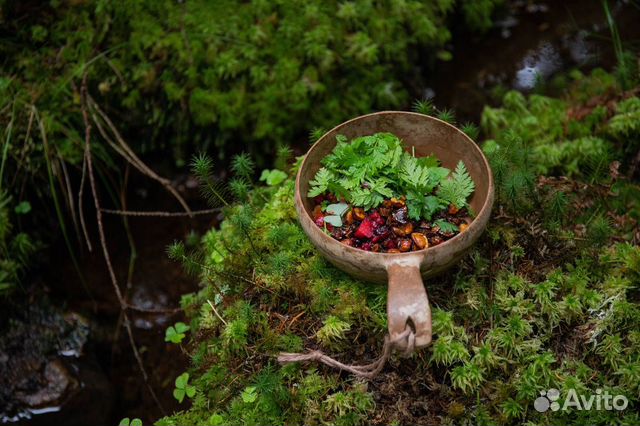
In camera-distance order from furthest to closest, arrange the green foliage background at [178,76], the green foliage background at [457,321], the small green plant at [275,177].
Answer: the green foliage background at [178,76]
the small green plant at [275,177]
the green foliage background at [457,321]

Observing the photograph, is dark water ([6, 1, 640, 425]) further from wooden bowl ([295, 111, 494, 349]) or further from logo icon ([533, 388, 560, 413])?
logo icon ([533, 388, 560, 413])

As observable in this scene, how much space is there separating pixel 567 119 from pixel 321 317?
233 centimetres

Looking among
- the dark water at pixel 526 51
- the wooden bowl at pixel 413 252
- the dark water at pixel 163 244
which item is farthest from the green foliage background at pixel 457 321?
the dark water at pixel 526 51

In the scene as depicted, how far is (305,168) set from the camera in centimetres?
275

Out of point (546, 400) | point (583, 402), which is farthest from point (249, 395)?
point (583, 402)

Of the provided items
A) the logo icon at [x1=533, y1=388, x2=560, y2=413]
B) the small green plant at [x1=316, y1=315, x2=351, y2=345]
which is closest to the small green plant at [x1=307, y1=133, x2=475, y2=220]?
the small green plant at [x1=316, y1=315, x2=351, y2=345]

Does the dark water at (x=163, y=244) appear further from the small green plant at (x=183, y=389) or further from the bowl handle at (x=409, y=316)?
the bowl handle at (x=409, y=316)

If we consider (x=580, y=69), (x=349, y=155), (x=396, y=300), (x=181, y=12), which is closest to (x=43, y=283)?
(x=181, y=12)

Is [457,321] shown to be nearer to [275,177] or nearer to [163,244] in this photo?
[275,177]

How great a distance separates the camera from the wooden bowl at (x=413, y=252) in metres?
2.10

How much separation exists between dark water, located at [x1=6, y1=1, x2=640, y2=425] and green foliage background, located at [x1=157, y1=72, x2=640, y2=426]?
2.51 feet

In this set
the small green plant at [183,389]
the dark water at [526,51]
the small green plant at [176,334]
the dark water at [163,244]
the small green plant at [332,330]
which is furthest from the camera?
the dark water at [526,51]

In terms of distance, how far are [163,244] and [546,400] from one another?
2.68m

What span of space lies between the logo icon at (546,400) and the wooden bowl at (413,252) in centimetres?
64
